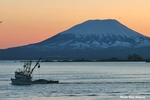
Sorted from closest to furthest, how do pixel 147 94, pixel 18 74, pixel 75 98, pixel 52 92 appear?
1. pixel 75 98
2. pixel 147 94
3. pixel 52 92
4. pixel 18 74

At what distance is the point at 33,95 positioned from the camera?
2719 inches

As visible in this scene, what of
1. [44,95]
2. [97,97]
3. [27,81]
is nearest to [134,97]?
[97,97]

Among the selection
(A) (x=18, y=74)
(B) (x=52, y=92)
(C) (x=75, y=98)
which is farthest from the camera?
(A) (x=18, y=74)

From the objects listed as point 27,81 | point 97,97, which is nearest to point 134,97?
point 97,97

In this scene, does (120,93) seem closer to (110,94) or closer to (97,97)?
(110,94)

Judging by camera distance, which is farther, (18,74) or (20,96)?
(18,74)

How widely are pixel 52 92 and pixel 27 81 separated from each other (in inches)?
722

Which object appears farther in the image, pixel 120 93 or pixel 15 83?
pixel 15 83

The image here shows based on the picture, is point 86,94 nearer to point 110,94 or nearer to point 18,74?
point 110,94

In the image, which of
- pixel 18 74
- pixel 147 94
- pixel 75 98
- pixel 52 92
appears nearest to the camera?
pixel 75 98

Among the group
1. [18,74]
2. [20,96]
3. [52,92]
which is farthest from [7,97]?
[18,74]

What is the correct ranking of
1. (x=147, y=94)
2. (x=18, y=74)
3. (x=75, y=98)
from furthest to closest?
Result: (x=18, y=74) < (x=147, y=94) < (x=75, y=98)

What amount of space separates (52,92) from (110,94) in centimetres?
850

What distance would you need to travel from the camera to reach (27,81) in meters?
90.7
